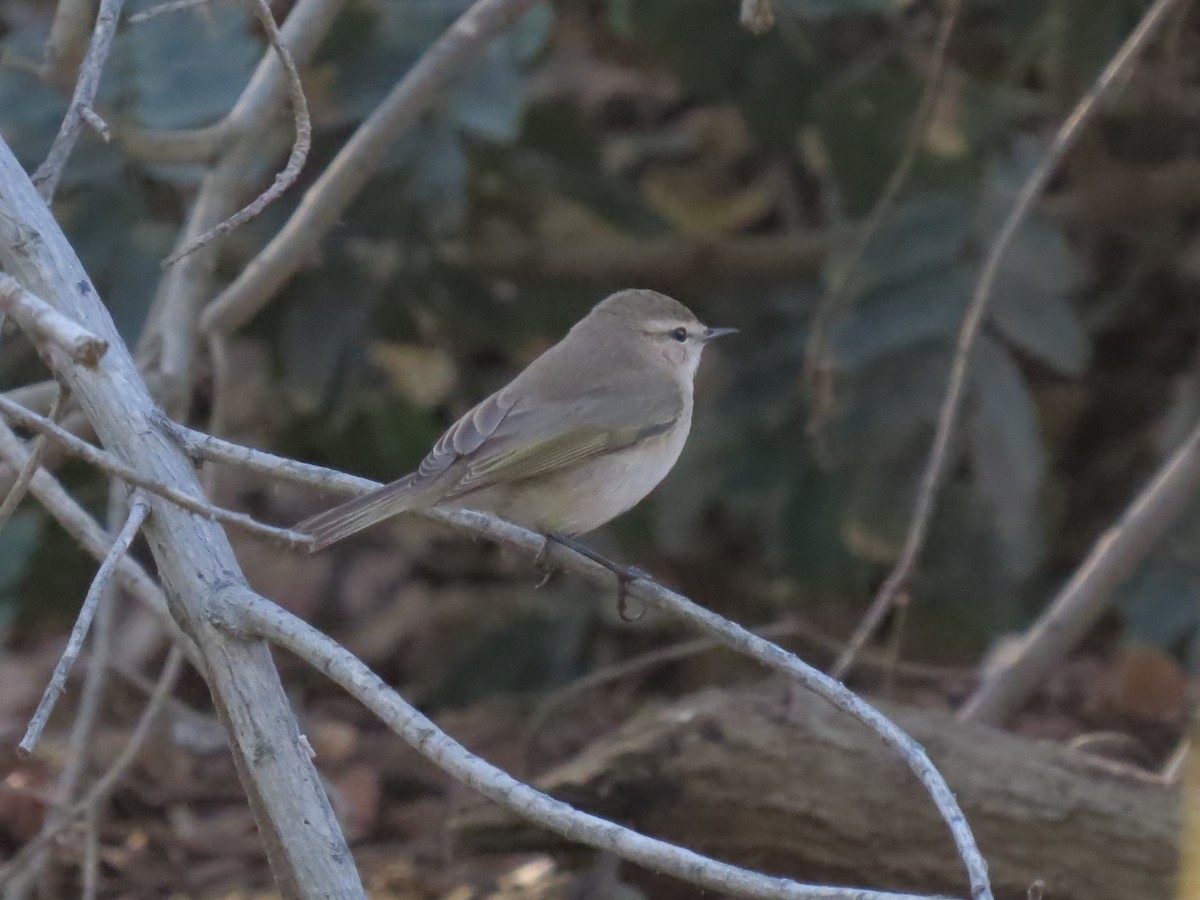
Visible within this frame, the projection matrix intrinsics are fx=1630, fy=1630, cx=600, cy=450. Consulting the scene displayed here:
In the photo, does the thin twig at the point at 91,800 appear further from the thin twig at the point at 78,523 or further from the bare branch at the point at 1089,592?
the bare branch at the point at 1089,592

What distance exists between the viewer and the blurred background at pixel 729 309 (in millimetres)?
5387

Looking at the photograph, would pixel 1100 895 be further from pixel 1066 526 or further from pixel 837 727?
pixel 1066 526

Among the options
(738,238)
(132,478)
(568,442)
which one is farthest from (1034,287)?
(132,478)

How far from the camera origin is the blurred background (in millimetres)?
5387

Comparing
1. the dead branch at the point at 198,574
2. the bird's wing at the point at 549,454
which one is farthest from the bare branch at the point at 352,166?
the dead branch at the point at 198,574

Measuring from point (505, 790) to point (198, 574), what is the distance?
2.43 ft

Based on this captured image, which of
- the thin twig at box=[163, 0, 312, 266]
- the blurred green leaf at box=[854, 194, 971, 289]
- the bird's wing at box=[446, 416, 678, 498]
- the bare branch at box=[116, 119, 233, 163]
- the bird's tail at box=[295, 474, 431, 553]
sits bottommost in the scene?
the bird's wing at box=[446, 416, 678, 498]

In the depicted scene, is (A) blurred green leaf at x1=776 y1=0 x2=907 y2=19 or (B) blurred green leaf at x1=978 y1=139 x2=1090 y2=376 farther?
(A) blurred green leaf at x1=776 y1=0 x2=907 y2=19

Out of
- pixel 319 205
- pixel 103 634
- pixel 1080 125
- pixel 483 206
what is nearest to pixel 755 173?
pixel 483 206

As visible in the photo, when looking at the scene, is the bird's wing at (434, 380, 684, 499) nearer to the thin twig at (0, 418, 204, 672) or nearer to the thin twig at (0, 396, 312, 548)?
the thin twig at (0, 418, 204, 672)

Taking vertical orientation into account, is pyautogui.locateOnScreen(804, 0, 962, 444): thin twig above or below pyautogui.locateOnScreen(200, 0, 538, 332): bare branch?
below

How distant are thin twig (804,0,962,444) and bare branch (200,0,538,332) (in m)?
1.48

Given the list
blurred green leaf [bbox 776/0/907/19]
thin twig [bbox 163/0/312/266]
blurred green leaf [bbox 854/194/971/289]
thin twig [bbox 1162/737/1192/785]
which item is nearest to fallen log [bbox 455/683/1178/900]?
thin twig [bbox 1162/737/1192/785]

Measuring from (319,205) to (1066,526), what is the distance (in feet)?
14.8
